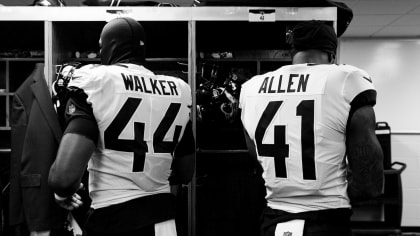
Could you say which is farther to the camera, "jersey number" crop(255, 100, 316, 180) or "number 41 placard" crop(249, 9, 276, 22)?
"number 41 placard" crop(249, 9, 276, 22)

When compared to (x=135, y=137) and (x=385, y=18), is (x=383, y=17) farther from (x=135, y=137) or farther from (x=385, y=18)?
(x=135, y=137)

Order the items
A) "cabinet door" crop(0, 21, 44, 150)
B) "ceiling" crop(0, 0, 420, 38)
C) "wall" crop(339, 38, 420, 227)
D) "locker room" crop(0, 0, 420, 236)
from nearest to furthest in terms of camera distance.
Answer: "locker room" crop(0, 0, 420, 236)
"cabinet door" crop(0, 21, 44, 150)
"ceiling" crop(0, 0, 420, 38)
"wall" crop(339, 38, 420, 227)

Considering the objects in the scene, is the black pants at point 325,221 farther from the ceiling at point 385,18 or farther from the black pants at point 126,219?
the ceiling at point 385,18

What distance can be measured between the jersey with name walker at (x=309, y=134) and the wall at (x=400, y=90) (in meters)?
4.81

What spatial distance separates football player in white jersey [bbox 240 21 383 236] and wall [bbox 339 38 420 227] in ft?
15.8

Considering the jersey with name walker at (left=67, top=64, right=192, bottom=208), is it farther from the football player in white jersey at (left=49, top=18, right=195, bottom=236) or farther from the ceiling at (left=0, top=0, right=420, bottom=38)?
the ceiling at (left=0, top=0, right=420, bottom=38)

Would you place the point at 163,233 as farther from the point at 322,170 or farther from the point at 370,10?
the point at 370,10

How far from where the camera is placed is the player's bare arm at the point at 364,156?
4.96ft

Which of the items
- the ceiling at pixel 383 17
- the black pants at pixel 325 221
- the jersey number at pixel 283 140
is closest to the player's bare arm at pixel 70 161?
the jersey number at pixel 283 140

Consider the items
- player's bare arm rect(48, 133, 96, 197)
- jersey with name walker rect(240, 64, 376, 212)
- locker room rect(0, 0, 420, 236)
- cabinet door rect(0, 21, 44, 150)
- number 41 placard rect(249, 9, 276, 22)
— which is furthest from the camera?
cabinet door rect(0, 21, 44, 150)

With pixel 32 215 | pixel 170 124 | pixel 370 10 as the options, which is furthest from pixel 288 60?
pixel 370 10

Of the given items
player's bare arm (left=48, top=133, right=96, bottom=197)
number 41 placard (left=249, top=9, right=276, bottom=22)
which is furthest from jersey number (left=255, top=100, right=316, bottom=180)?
number 41 placard (left=249, top=9, right=276, bottom=22)

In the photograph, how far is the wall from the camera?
6.05 m

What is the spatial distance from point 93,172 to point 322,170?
0.90 metres
